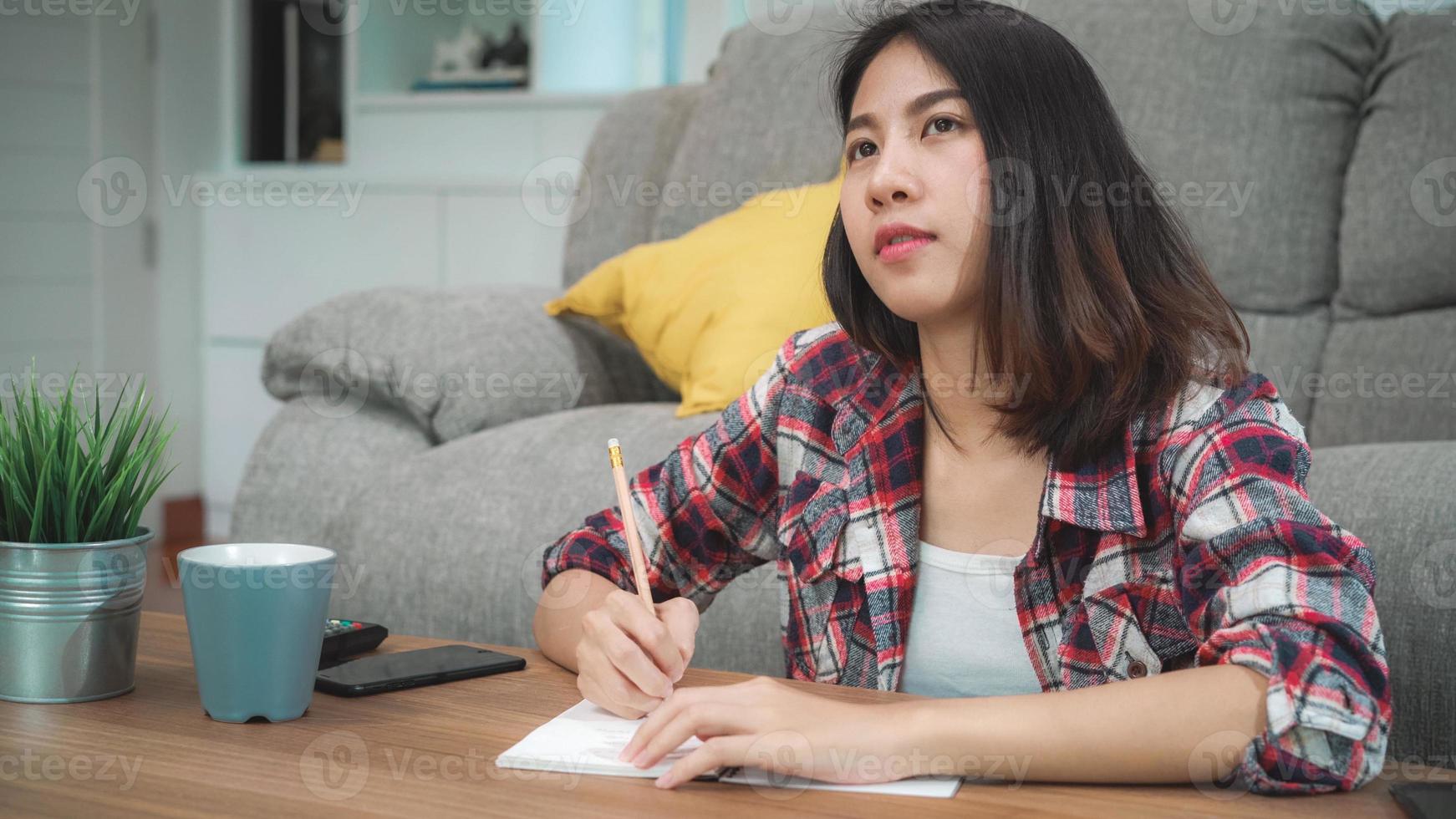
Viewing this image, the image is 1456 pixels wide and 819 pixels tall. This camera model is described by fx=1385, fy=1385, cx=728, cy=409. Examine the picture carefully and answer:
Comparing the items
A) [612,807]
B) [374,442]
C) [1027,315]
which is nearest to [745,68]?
[374,442]

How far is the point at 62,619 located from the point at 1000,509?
62 centimetres

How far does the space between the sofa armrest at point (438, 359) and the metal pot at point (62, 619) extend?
103 centimetres

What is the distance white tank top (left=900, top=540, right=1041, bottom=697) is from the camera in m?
0.99

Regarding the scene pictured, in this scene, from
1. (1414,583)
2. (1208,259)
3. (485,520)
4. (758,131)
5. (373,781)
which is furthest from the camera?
(758,131)

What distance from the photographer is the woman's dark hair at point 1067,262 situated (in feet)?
3.08

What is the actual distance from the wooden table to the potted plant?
1cm

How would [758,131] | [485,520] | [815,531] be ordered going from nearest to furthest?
[815,531], [485,520], [758,131]

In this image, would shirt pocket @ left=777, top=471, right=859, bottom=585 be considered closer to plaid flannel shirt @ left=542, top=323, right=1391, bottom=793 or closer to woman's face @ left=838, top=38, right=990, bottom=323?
plaid flannel shirt @ left=542, top=323, right=1391, bottom=793

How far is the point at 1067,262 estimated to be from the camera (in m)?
0.95

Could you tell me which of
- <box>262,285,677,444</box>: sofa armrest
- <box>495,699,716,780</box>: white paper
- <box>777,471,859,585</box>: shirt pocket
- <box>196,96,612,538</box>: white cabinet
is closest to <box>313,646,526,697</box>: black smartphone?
<box>495,699,716,780</box>: white paper

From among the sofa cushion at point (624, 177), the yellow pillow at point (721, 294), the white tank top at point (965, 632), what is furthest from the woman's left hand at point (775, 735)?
the sofa cushion at point (624, 177)

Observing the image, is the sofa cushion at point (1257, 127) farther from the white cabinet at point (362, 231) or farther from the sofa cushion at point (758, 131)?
the white cabinet at point (362, 231)

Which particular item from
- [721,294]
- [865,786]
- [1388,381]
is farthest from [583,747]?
[1388,381]

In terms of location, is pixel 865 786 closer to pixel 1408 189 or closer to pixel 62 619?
pixel 62 619
